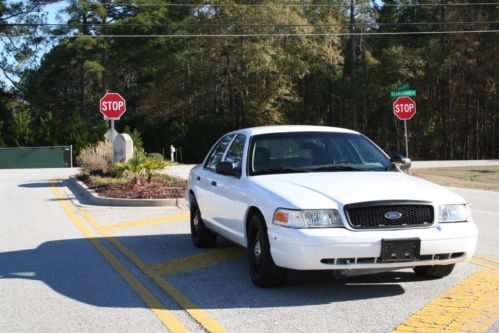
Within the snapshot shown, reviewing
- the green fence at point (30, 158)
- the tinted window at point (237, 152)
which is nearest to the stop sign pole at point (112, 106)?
the tinted window at point (237, 152)

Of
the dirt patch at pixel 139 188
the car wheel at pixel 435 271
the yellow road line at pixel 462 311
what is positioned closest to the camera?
the yellow road line at pixel 462 311

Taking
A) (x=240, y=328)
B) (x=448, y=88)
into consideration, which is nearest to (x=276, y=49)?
(x=448, y=88)

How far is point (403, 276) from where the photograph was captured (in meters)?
6.79

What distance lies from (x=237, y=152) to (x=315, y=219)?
225 cm

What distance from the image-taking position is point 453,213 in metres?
5.95

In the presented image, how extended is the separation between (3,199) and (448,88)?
42061 mm

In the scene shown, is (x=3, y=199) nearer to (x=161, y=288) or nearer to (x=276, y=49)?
(x=161, y=288)

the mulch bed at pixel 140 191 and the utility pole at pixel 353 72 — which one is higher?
the utility pole at pixel 353 72

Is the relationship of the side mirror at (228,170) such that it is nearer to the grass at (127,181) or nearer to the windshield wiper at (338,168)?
the windshield wiper at (338,168)

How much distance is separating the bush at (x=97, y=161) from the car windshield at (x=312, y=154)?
588 inches

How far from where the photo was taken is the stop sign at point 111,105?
21.1 metres

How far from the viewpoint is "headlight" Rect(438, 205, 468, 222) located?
5.88 meters

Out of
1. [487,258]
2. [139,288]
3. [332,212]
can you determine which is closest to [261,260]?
[332,212]

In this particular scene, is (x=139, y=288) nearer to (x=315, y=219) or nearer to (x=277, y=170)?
(x=277, y=170)
